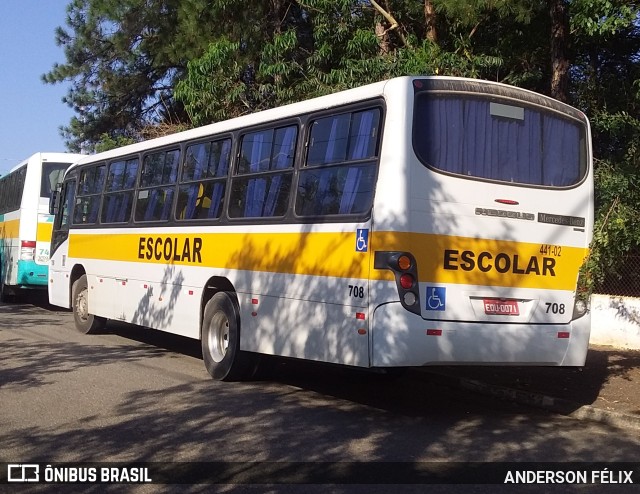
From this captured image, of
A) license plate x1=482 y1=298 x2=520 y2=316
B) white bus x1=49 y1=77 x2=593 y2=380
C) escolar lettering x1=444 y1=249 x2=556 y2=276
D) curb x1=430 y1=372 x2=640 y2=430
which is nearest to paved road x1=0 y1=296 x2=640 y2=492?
curb x1=430 y1=372 x2=640 y2=430

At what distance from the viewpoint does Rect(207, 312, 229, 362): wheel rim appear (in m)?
9.92

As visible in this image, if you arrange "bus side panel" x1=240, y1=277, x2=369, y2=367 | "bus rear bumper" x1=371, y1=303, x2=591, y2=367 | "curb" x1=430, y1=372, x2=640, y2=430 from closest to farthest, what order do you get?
"bus rear bumper" x1=371, y1=303, x2=591, y2=367 → "bus side panel" x1=240, y1=277, x2=369, y2=367 → "curb" x1=430, y1=372, x2=640, y2=430

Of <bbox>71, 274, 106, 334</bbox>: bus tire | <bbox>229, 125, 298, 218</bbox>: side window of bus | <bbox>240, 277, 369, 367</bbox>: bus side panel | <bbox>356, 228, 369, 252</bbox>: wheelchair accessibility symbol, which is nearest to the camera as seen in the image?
<bbox>356, 228, 369, 252</bbox>: wheelchair accessibility symbol

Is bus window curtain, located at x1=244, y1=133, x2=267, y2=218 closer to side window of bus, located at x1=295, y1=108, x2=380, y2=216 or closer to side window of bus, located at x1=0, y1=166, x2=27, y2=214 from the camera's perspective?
side window of bus, located at x1=295, y1=108, x2=380, y2=216

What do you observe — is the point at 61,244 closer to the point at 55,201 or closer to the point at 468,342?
the point at 55,201

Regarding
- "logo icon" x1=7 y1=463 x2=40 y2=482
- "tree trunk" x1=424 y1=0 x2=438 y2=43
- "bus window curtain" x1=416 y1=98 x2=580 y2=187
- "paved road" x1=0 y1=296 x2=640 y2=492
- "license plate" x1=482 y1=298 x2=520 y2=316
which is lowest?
"logo icon" x1=7 y1=463 x2=40 y2=482

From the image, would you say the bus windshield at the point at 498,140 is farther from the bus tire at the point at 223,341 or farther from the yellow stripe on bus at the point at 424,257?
the bus tire at the point at 223,341

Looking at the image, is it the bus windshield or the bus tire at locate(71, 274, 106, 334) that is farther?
the bus tire at locate(71, 274, 106, 334)

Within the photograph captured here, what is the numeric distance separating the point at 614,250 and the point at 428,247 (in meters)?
3.71

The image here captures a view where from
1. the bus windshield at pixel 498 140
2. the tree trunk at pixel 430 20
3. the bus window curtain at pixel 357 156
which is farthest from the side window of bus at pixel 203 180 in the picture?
the tree trunk at pixel 430 20

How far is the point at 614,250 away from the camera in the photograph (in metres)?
10.0

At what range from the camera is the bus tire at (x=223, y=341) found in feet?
31.4

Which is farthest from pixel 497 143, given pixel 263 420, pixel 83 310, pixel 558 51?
pixel 83 310

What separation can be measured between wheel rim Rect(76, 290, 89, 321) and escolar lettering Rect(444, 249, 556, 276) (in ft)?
27.8
